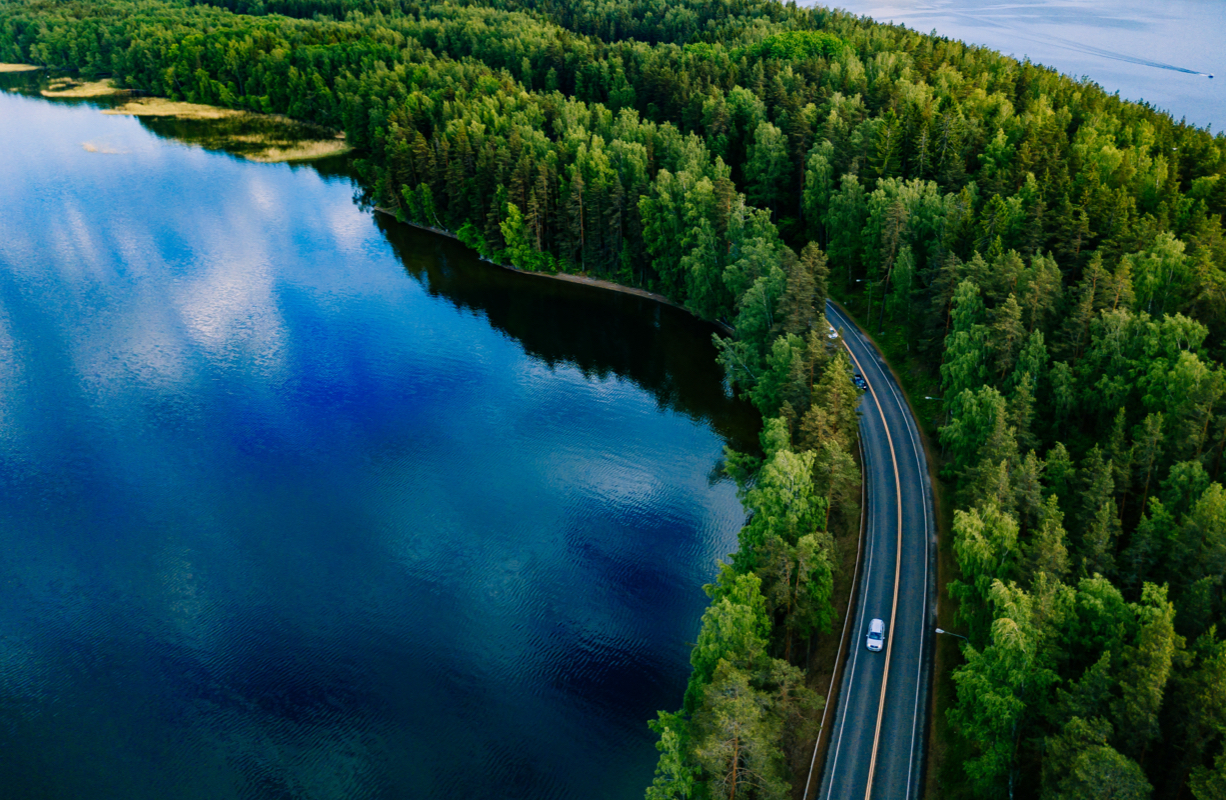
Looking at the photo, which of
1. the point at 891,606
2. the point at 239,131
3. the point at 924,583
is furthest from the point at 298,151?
the point at 891,606

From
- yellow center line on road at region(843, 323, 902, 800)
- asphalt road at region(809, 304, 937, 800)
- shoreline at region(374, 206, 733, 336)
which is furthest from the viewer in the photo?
shoreline at region(374, 206, 733, 336)

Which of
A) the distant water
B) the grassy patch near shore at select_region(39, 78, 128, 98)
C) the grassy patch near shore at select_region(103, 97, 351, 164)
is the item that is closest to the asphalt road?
the distant water

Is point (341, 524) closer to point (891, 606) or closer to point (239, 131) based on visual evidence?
point (891, 606)

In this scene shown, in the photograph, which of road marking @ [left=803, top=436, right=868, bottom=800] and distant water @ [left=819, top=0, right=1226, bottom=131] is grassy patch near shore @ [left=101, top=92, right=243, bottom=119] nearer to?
distant water @ [left=819, top=0, right=1226, bottom=131]

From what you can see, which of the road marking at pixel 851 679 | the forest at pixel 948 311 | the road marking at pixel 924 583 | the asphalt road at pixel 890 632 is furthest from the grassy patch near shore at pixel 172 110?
the road marking at pixel 851 679

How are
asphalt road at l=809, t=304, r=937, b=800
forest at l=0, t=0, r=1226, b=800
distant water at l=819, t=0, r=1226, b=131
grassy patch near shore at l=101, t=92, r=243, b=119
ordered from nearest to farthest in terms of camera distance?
forest at l=0, t=0, r=1226, b=800 → asphalt road at l=809, t=304, r=937, b=800 → distant water at l=819, t=0, r=1226, b=131 → grassy patch near shore at l=101, t=92, r=243, b=119

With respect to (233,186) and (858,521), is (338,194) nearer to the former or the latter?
(233,186)

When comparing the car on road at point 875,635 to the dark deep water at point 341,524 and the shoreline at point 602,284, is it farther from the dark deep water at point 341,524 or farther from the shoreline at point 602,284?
the shoreline at point 602,284
